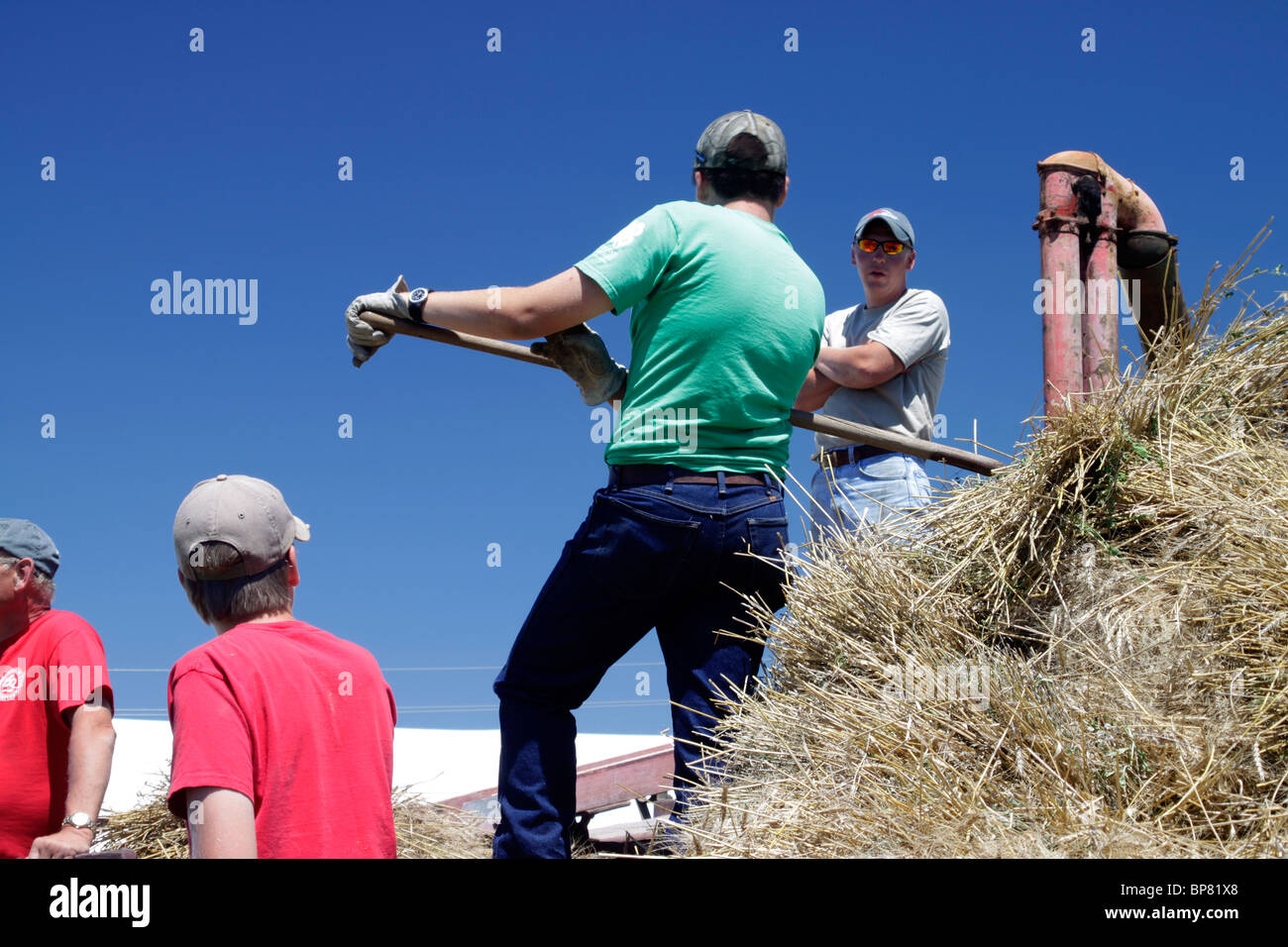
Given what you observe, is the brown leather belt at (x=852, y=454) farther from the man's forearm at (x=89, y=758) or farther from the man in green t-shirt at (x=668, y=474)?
the man's forearm at (x=89, y=758)

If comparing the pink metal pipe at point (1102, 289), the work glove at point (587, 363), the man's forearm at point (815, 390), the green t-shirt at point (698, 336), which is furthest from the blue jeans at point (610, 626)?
the pink metal pipe at point (1102, 289)

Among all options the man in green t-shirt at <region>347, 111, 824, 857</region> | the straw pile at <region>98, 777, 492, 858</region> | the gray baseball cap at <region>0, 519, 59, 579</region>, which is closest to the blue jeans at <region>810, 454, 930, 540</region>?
the man in green t-shirt at <region>347, 111, 824, 857</region>

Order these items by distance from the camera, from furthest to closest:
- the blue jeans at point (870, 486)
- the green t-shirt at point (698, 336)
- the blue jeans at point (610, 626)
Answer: the blue jeans at point (870, 486), the green t-shirt at point (698, 336), the blue jeans at point (610, 626)

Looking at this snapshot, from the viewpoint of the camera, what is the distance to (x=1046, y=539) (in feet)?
9.61

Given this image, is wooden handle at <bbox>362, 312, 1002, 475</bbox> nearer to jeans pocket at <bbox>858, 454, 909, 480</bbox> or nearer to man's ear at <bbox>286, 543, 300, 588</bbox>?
jeans pocket at <bbox>858, 454, 909, 480</bbox>

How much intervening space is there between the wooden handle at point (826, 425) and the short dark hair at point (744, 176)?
629 mm

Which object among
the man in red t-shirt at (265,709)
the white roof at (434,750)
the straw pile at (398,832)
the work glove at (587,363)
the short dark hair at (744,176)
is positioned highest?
the short dark hair at (744,176)

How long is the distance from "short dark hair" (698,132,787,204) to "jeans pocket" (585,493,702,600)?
3.02 feet

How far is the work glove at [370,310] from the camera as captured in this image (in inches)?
120

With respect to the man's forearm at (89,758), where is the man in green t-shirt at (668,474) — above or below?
above

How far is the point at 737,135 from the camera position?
3.12 meters

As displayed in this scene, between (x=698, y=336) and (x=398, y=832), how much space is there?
189 cm

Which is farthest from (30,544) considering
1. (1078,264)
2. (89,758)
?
(1078,264)

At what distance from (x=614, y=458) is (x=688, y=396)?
233 mm
